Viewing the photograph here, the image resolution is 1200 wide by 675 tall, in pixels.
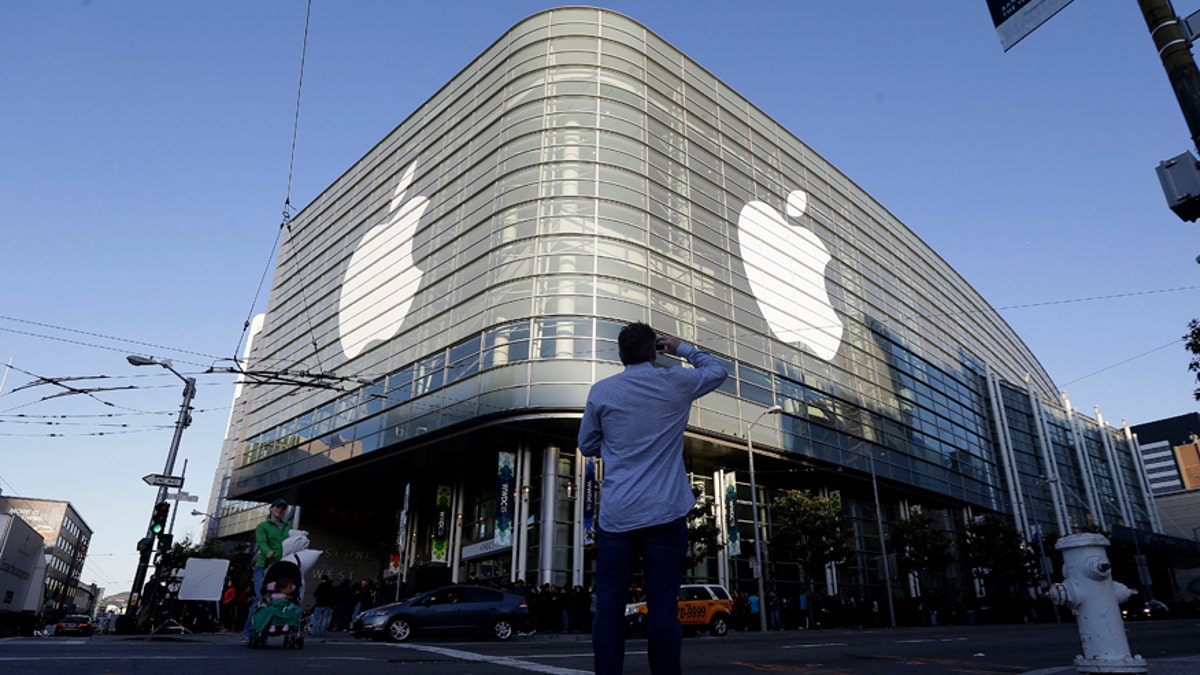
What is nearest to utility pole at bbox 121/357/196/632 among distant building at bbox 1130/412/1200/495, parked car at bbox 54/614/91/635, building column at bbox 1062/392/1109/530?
parked car at bbox 54/614/91/635

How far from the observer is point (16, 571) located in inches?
1094

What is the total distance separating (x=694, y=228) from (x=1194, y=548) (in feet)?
234

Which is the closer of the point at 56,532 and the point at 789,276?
the point at 789,276

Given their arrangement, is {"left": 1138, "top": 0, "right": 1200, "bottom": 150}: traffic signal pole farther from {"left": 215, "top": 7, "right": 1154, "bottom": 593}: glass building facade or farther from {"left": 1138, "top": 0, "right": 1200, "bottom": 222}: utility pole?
{"left": 215, "top": 7, "right": 1154, "bottom": 593}: glass building facade

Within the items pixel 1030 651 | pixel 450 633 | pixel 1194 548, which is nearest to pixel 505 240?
pixel 450 633

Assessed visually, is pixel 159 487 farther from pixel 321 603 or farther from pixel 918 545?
pixel 918 545

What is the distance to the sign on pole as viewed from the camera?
5258 mm

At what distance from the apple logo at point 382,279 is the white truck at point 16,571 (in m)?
15.0

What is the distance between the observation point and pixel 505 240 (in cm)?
3031

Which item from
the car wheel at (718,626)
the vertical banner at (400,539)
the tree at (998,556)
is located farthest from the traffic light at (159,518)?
the tree at (998,556)

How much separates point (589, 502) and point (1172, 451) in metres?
174

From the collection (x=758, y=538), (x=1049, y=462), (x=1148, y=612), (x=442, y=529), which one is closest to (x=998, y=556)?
(x=1148, y=612)

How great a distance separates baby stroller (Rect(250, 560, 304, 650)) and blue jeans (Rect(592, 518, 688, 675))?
613 centimetres

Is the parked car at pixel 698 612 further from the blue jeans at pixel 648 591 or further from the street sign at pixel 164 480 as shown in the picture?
the blue jeans at pixel 648 591
